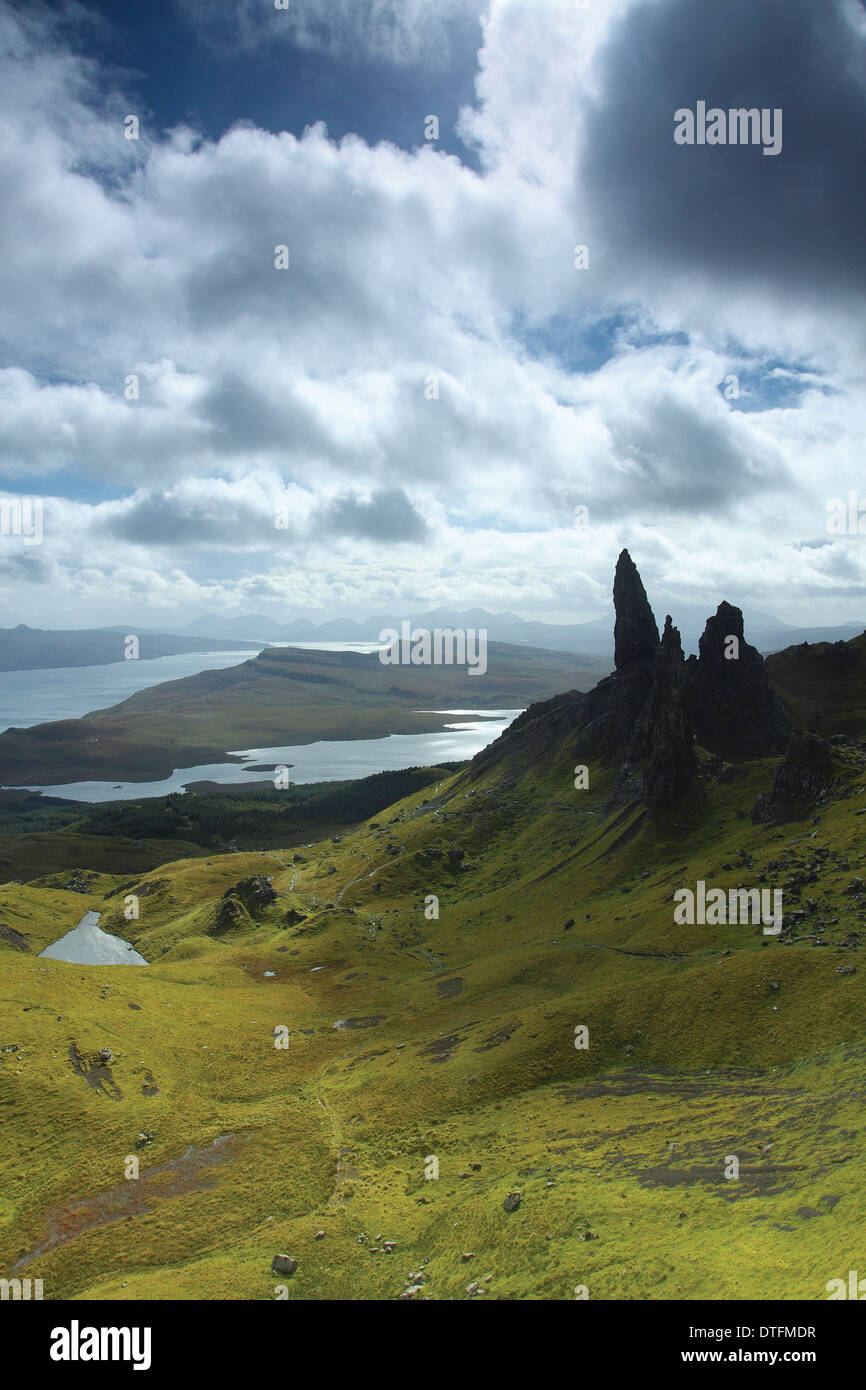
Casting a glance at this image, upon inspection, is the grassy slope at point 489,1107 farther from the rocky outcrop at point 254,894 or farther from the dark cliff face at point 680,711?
the rocky outcrop at point 254,894

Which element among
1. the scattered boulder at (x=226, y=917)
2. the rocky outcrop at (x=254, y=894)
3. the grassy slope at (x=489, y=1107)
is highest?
the grassy slope at (x=489, y=1107)

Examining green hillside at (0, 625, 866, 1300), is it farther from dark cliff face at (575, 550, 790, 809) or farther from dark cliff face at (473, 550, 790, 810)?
dark cliff face at (473, 550, 790, 810)

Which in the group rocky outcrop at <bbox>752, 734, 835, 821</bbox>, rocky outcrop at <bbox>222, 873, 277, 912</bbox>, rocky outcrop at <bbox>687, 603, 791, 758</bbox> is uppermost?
rocky outcrop at <bbox>687, 603, 791, 758</bbox>

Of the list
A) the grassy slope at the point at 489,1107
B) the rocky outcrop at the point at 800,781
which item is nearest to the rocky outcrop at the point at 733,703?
the grassy slope at the point at 489,1107

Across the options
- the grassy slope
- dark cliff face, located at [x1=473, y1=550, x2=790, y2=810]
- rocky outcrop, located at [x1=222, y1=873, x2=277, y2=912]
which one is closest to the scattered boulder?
rocky outcrop, located at [x1=222, y1=873, x2=277, y2=912]

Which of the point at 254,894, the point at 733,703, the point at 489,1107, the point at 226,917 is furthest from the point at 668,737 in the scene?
the point at 226,917

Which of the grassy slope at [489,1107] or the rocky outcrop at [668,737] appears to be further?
the rocky outcrop at [668,737]
